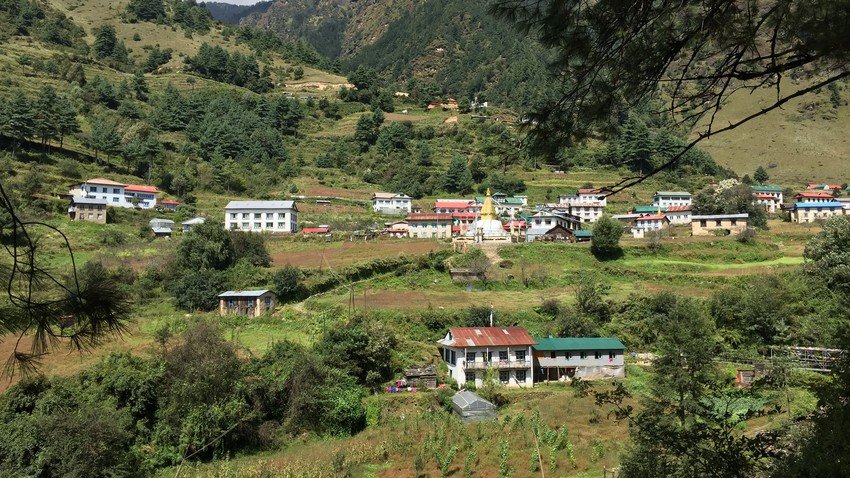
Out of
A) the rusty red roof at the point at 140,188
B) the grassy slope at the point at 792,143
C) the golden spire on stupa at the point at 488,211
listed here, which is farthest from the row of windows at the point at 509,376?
the grassy slope at the point at 792,143

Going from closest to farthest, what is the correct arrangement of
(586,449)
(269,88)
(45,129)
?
(586,449), (45,129), (269,88)

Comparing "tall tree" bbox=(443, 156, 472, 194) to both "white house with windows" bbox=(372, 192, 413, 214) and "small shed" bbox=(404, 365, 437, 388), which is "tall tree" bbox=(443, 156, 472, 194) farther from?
"small shed" bbox=(404, 365, 437, 388)

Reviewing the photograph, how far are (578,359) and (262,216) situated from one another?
23.0 m

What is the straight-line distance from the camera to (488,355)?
866 inches

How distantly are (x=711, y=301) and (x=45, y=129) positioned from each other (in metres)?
44.6

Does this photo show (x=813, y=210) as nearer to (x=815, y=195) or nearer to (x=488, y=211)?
(x=815, y=195)

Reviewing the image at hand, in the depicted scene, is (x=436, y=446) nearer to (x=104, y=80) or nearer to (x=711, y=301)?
(x=711, y=301)

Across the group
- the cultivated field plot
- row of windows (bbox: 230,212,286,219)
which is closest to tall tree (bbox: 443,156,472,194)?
row of windows (bbox: 230,212,286,219)

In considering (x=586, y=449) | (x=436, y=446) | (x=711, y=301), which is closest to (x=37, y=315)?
(x=436, y=446)

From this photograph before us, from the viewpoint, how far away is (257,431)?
57.1 feet

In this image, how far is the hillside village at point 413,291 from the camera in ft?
16.4

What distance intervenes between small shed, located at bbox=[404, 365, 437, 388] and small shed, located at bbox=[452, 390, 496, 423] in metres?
2.23

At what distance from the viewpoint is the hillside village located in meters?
5.00

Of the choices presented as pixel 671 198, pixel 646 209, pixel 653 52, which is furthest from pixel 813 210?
pixel 653 52
